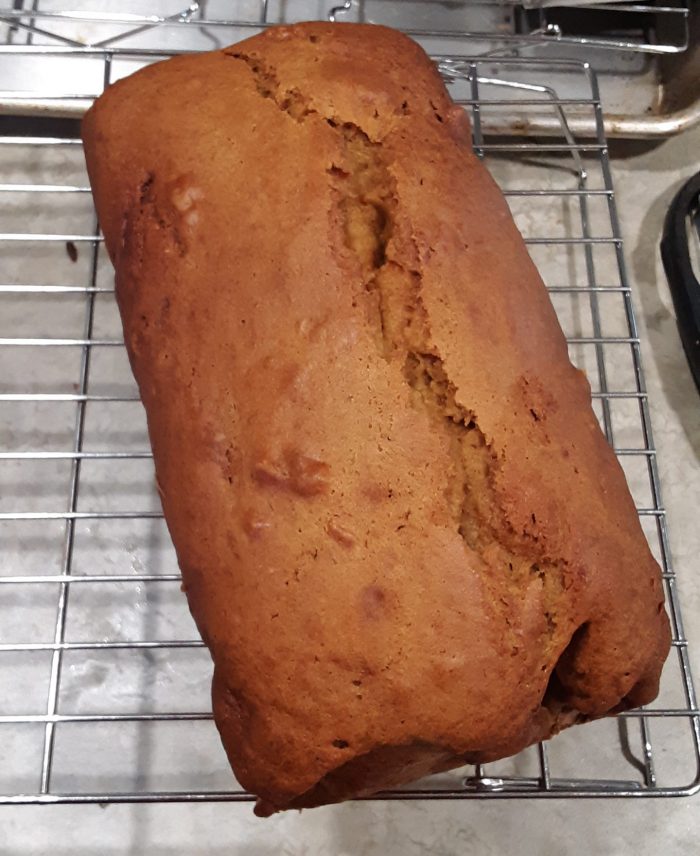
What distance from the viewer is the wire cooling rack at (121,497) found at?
103cm

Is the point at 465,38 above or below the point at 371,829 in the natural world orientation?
above

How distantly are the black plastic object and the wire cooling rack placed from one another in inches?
3.2

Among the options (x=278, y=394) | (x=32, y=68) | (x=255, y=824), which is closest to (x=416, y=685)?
(x=278, y=394)

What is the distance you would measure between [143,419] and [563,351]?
624 millimetres

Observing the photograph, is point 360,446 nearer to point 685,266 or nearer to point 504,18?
point 685,266

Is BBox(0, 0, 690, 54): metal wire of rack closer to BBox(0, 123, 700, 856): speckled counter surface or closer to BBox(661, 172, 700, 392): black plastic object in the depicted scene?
BBox(661, 172, 700, 392): black plastic object

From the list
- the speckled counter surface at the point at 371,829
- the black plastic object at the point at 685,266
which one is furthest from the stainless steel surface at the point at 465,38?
the speckled counter surface at the point at 371,829

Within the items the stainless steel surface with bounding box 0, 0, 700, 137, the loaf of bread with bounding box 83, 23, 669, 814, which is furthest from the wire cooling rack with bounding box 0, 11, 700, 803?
the loaf of bread with bounding box 83, 23, 669, 814

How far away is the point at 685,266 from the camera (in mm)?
1226

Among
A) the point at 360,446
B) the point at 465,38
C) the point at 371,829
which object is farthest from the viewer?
the point at 465,38

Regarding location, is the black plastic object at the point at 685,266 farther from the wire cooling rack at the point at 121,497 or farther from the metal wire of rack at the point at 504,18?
the metal wire of rack at the point at 504,18

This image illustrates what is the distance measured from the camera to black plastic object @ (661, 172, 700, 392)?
121cm

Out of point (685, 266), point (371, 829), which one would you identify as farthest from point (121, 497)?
point (685, 266)

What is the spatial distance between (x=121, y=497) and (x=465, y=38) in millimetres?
886
